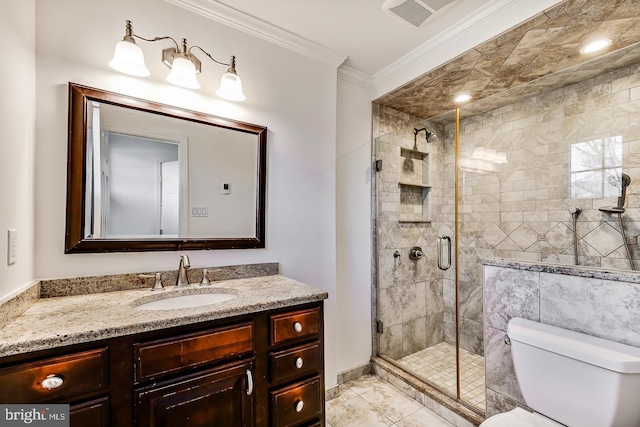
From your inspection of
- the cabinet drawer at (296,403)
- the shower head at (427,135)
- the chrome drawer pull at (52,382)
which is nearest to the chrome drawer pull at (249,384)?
the cabinet drawer at (296,403)

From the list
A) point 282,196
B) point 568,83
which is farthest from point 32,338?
point 568,83

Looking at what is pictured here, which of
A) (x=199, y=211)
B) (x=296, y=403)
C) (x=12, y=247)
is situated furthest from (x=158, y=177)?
(x=296, y=403)

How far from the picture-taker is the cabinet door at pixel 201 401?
3.07 ft

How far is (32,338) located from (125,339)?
0.74 ft

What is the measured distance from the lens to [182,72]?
54.8 inches

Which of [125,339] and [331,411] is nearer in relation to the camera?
[125,339]

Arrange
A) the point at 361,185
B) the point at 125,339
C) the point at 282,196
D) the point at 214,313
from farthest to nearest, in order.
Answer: the point at 361,185, the point at 282,196, the point at 214,313, the point at 125,339

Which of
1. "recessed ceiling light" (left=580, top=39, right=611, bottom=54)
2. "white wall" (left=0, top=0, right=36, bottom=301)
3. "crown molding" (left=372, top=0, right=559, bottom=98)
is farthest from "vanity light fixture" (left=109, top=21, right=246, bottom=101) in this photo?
"recessed ceiling light" (left=580, top=39, right=611, bottom=54)

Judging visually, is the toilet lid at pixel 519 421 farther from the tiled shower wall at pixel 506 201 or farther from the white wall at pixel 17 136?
the white wall at pixel 17 136

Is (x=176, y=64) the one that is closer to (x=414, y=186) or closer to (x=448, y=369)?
(x=414, y=186)

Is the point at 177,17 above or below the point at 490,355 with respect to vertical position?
above

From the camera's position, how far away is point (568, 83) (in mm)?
2094

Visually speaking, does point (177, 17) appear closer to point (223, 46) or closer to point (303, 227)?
point (223, 46)

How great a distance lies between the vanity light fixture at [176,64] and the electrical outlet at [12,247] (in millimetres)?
822
